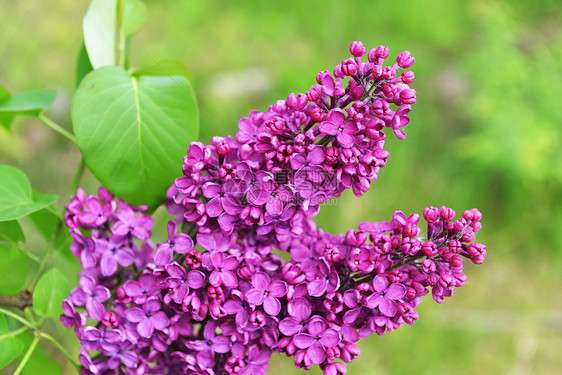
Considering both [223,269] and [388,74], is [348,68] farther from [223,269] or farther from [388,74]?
[223,269]

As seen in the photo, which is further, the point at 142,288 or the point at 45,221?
the point at 45,221

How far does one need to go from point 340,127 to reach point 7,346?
1.54 feet

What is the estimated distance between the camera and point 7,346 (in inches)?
23.8

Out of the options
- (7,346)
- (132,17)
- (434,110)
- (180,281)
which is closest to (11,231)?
(7,346)

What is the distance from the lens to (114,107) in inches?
25.9

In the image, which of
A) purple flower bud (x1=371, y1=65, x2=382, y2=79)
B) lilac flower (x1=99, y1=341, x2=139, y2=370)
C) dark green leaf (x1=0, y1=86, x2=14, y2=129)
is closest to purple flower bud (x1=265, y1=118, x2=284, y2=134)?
purple flower bud (x1=371, y1=65, x2=382, y2=79)

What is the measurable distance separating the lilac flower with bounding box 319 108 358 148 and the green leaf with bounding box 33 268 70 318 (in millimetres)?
398

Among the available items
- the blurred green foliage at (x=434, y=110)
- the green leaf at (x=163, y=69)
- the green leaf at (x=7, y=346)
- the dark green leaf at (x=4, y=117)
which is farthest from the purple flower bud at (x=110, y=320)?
the blurred green foliage at (x=434, y=110)

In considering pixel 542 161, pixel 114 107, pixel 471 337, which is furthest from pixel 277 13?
pixel 114 107

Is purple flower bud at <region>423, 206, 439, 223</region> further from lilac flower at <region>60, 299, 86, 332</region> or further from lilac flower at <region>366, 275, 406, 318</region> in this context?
lilac flower at <region>60, 299, 86, 332</region>

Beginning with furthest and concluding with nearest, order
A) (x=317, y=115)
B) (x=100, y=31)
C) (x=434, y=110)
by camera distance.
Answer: (x=434, y=110) → (x=100, y=31) → (x=317, y=115)

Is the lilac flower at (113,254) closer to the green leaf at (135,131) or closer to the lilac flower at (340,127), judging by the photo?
the green leaf at (135,131)

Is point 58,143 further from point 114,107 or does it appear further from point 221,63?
point 114,107

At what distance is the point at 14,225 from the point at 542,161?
7.84 ft
